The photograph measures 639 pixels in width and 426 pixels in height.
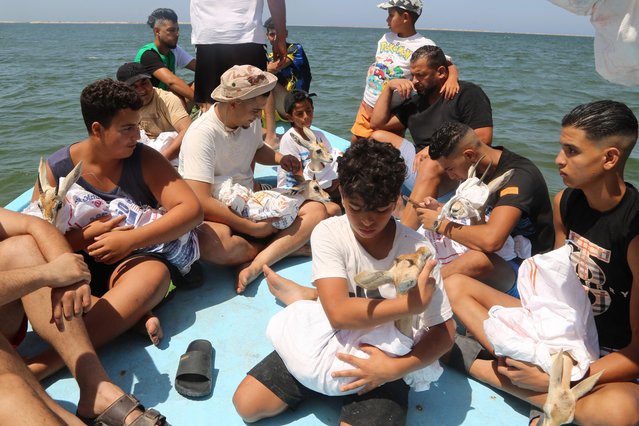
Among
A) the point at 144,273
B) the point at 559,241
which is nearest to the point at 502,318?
the point at 559,241

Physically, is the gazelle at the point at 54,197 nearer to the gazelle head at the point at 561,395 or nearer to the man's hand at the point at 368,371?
the man's hand at the point at 368,371

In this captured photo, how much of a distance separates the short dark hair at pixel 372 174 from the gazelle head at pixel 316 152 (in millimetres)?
1576

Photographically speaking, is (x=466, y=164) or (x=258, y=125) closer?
(x=466, y=164)

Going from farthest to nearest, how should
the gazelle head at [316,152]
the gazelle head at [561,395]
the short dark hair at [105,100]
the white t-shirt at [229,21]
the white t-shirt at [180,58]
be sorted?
1. the white t-shirt at [180,58]
2. the white t-shirt at [229,21]
3. the gazelle head at [316,152]
4. the short dark hair at [105,100]
5. the gazelle head at [561,395]

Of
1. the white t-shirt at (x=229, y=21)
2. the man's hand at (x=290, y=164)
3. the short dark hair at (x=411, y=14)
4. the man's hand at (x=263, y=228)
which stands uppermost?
the short dark hair at (x=411, y=14)

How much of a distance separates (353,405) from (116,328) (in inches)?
41.3

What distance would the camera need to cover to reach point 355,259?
71.9 inches

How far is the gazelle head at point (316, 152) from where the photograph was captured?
332cm

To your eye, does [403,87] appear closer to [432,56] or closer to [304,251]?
[432,56]

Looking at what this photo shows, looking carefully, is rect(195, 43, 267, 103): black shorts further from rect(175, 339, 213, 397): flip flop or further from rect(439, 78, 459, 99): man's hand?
rect(175, 339, 213, 397): flip flop

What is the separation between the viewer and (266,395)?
1.82 metres

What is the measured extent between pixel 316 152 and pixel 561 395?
212 cm

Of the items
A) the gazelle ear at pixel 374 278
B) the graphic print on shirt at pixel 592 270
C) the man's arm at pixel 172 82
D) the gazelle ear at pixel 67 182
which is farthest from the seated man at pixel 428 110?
the man's arm at pixel 172 82

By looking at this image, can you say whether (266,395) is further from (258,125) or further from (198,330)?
(258,125)
